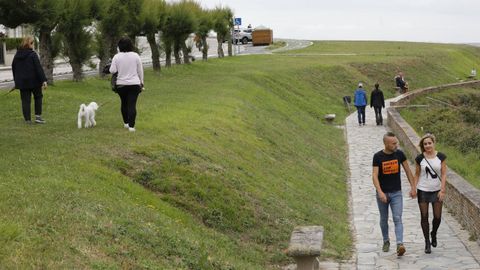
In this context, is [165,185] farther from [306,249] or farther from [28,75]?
[28,75]

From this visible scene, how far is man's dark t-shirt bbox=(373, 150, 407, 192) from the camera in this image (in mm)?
10781

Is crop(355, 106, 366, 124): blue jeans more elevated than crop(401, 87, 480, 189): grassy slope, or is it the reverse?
crop(355, 106, 366, 124): blue jeans

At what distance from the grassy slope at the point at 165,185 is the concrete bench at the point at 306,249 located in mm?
646

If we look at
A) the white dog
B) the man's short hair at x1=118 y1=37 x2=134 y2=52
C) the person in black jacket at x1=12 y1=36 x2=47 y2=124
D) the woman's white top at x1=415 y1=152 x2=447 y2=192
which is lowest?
the woman's white top at x1=415 y1=152 x2=447 y2=192

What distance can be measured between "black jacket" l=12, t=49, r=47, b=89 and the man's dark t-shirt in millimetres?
7582

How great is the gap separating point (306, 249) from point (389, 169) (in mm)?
2182

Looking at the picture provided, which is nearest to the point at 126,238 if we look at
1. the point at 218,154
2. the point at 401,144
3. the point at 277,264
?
the point at 277,264

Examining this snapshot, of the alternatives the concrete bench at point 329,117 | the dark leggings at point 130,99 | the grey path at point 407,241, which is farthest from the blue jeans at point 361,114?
the dark leggings at point 130,99

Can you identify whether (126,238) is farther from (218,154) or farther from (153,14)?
(153,14)

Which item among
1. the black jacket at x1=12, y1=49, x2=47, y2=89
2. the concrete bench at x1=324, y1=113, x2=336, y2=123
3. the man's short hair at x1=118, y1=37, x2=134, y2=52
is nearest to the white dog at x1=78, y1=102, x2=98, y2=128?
the man's short hair at x1=118, y1=37, x2=134, y2=52

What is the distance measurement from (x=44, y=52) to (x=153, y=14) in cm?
965

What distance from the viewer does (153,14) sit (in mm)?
32875

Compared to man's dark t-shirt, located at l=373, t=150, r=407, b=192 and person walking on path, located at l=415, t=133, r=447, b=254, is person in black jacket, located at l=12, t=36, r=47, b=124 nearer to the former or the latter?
man's dark t-shirt, located at l=373, t=150, r=407, b=192

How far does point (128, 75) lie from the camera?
1434cm
